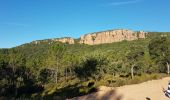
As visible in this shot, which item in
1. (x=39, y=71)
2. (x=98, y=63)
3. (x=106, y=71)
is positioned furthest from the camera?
(x=39, y=71)

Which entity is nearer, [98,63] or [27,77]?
[98,63]

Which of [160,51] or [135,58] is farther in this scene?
[135,58]

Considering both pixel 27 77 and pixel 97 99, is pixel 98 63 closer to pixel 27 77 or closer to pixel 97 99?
pixel 27 77

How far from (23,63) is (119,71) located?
807 inches

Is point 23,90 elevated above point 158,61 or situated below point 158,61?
below

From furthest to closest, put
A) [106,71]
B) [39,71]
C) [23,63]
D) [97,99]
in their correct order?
[39,71], [23,63], [106,71], [97,99]

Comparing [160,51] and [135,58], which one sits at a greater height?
[160,51]

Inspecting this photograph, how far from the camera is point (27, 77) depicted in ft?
206

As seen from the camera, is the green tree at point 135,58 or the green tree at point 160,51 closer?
the green tree at point 160,51

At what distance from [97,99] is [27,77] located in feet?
148

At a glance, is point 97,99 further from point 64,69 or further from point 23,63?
point 64,69

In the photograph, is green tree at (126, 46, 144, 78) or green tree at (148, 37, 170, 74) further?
green tree at (126, 46, 144, 78)

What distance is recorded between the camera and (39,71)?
238 feet

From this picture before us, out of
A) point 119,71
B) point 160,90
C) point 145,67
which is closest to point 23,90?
point 119,71
